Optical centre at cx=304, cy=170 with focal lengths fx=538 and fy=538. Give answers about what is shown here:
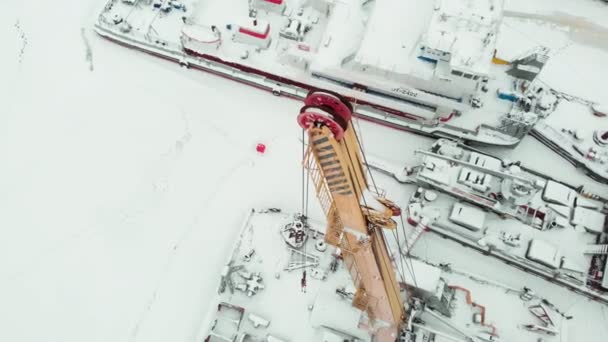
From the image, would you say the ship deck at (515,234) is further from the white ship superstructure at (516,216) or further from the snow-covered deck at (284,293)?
the snow-covered deck at (284,293)

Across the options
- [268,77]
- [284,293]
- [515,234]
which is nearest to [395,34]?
[268,77]

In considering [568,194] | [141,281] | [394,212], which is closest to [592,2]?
[568,194]

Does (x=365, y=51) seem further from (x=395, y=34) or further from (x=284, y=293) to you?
(x=284, y=293)

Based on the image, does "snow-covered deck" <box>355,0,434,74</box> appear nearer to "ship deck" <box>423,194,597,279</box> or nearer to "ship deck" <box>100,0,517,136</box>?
"ship deck" <box>100,0,517,136</box>

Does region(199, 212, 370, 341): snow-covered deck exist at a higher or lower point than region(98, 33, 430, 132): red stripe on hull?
lower

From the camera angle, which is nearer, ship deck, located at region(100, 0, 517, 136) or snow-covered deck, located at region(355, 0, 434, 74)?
snow-covered deck, located at region(355, 0, 434, 74)

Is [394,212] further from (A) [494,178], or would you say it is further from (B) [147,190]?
(B) [147,190]

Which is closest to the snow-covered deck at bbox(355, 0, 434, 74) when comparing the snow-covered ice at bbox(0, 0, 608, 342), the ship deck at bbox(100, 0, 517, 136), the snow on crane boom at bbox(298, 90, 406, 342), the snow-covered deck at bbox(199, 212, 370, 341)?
the ship deck at bbox(100, 0, 517, 136)

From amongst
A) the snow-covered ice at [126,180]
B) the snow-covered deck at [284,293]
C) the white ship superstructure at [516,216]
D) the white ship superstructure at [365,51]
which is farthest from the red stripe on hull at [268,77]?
the snow-covered deck at [284,293]
